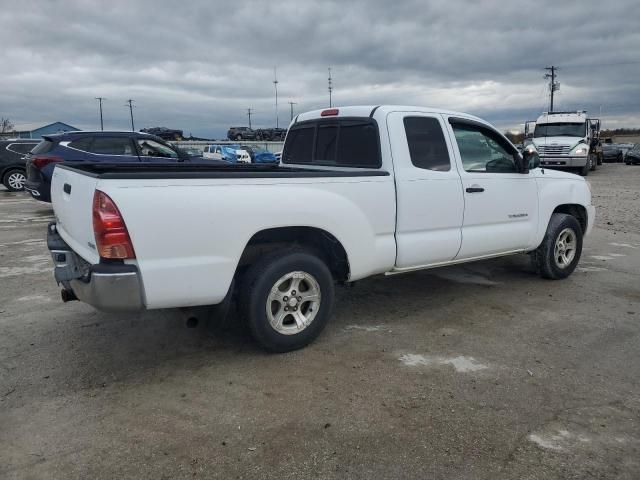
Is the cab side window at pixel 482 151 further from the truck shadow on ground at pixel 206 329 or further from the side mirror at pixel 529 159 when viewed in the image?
the truck shadow on ground at pixel 206 329

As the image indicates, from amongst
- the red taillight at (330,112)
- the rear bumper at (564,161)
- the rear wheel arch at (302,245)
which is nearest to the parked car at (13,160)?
the red taillight at (330,112)

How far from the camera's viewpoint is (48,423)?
3.05m

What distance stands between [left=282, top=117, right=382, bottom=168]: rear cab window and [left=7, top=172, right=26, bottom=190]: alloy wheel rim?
1445 cm

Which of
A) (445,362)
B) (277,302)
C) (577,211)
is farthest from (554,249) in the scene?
(277,302)

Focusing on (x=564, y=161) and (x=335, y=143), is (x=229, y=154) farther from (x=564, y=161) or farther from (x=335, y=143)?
(x=335, y=143)

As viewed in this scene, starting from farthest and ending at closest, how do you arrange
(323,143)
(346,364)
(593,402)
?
(323,143) → (346,364) → (593,402)

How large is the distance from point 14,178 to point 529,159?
54.9 feet

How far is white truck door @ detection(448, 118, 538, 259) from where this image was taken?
496 cm

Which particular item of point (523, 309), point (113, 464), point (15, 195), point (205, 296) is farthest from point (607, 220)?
point (15, 195)

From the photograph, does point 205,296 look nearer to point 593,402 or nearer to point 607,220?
point 593,402

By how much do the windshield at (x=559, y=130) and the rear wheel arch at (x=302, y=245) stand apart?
23.0 metres

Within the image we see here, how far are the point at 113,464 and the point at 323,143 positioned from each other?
3.51 meters

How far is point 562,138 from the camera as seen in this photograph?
76.7ft

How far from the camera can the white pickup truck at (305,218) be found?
126 inches
